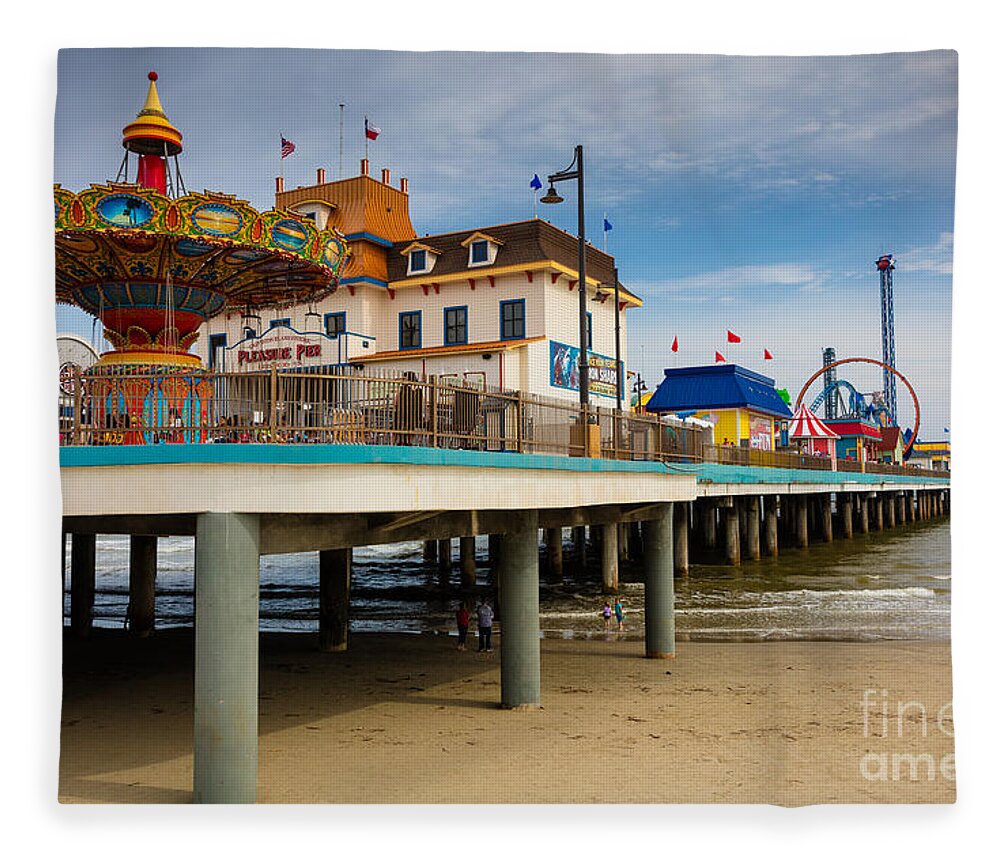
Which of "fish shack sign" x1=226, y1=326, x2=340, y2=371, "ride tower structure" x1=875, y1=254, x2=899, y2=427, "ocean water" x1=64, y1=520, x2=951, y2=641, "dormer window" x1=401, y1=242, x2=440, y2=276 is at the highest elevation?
"dormer window" x1=401, y1=242, x2=440, y2=276

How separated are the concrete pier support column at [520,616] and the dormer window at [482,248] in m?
13.2

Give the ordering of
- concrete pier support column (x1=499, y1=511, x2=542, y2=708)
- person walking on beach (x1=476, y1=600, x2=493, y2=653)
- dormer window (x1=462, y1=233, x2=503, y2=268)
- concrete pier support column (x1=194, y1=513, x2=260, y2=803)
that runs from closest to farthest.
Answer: concrete pier support column (x1=194, y1=513, x2=260, y2=803) → concrete pier support column (x1=499, y1=511, x2=542, y2=708) → person walking on beach (x1=476, y1=600, x2=493, y2=653) → dormer window (x1=462, y1=233, x2=503, y2=268)

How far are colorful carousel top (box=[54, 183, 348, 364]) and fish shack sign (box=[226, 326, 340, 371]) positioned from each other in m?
3.60

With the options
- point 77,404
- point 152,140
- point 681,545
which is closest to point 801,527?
point 681,545

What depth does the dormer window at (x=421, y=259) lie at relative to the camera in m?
23.1

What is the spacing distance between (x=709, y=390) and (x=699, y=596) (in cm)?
1781

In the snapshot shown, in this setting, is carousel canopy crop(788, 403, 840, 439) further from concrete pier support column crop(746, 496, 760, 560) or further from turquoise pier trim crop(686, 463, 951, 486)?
concrete pier support column crop(746, 496, 760, 560)

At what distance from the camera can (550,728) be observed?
11.0 meters

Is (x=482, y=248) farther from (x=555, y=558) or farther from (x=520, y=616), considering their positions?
(x=520, y=616)

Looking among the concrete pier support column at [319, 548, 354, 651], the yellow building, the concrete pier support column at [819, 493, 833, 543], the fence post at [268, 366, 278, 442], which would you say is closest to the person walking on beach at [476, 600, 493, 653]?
the concrete pier support column at [319, 548, 354, 651]

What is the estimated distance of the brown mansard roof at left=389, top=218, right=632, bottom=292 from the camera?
23609 millimetres

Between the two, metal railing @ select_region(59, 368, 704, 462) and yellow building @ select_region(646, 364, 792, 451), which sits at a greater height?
yellow building @ select_region(646, 364, 792, 451)

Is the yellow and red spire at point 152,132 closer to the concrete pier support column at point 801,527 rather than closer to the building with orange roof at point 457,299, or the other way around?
the building with orange roof at point 457,299
